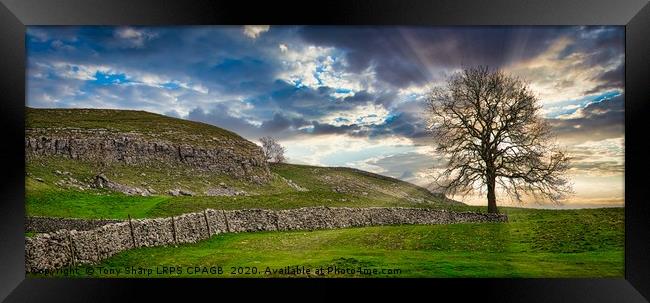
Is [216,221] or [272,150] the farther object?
[272,150]

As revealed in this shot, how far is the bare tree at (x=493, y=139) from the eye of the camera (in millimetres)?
9812

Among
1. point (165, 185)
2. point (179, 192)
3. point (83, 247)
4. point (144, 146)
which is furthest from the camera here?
point (144, 146)

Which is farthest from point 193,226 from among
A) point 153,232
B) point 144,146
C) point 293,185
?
point 144,146

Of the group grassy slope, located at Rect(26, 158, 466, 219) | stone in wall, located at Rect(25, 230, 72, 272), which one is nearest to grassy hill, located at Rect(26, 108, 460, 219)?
grassy slope, located at Rect(26, 158, 466, 219)

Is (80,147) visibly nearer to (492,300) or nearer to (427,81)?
(427,81)

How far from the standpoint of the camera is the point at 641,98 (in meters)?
8.84

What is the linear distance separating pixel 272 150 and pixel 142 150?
213 inches

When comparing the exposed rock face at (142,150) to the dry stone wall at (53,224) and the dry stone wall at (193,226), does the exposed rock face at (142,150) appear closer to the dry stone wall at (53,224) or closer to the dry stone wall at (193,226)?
the dry stone wall at (53,224)

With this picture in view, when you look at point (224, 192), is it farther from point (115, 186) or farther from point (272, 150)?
point (115, 186)

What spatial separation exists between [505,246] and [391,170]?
3081 millimetres

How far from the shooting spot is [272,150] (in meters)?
11.4

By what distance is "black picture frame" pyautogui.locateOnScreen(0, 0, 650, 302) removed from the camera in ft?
28.6

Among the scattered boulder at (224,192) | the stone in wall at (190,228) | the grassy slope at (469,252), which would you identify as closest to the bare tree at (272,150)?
the scattered boulder at (224,192)

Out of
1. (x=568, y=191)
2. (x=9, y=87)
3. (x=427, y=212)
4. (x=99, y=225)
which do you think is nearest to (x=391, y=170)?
(x=427, y=212)
